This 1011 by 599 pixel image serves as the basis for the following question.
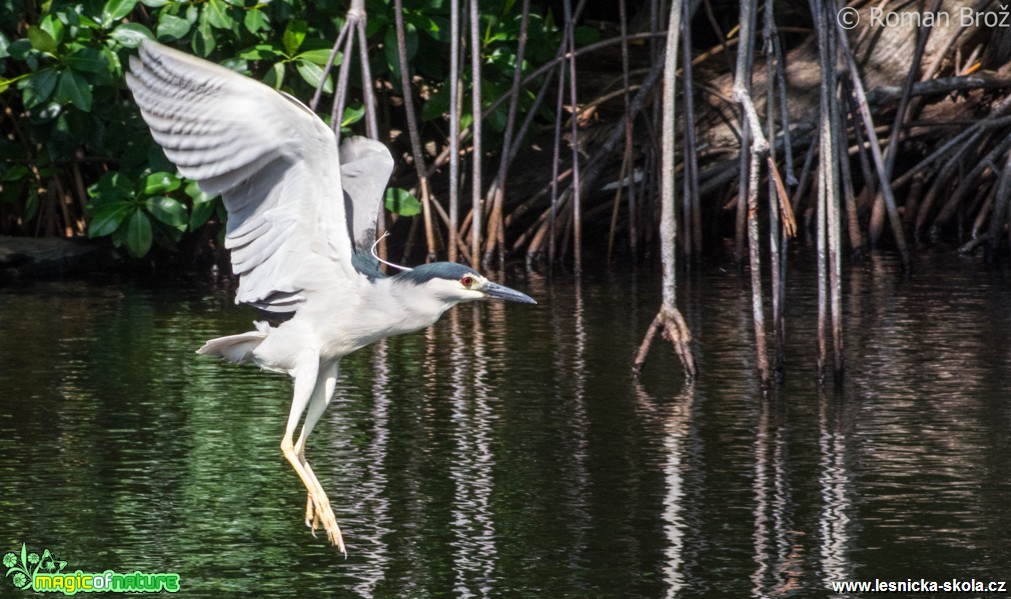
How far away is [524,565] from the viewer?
404cm

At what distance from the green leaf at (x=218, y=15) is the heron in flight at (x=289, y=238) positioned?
13.5ft

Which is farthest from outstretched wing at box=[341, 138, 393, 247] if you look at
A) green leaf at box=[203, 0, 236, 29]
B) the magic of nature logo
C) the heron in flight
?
green leaf at box=[203, 0, 236, 29]

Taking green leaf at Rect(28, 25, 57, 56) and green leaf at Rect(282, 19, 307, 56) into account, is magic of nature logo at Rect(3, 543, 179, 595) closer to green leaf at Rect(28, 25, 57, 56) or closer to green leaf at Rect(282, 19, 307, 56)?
green leaf at Rect(28, 25, 57, 56)

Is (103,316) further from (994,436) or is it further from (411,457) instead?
(994,436)

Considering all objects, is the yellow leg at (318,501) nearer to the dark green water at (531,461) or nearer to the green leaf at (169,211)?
the dark green water at (531,461)

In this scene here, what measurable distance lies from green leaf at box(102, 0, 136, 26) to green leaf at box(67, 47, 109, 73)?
0.62 feet

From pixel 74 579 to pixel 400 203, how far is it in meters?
5.54

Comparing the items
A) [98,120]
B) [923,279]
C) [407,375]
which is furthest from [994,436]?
[98,120]

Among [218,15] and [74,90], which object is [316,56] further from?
[74,90]

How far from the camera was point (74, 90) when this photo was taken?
29.2 feet

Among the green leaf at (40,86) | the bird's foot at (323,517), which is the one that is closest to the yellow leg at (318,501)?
the bird's foot at (323,517)

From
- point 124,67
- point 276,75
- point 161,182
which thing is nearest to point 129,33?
point 124,67

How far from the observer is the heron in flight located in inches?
174

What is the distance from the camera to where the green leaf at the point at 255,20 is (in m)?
8.88
